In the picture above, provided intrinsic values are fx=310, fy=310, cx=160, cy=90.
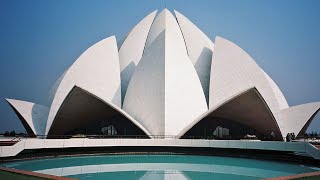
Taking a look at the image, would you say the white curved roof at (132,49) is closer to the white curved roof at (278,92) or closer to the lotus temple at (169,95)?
the lotus temple at (169,95)

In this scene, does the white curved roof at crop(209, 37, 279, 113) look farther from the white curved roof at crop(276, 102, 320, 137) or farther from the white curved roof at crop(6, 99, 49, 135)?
the white curved roof at crop(6, 99, 49, 135)

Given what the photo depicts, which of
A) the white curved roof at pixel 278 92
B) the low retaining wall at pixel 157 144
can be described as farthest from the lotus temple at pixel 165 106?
the white curved roof at pixel 278 92

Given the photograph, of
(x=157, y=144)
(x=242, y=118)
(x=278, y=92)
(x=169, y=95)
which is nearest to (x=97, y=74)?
(x=169, y=95)

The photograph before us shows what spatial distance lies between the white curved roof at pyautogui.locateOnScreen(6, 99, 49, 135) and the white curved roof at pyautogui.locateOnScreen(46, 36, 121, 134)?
6.84 feet

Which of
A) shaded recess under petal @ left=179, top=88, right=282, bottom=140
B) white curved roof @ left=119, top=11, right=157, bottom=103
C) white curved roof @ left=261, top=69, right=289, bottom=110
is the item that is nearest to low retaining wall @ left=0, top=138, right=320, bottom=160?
shaded recess under petal @ left=179, top=88, right=282, bottom=140

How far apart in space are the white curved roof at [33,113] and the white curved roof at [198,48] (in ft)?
38.6

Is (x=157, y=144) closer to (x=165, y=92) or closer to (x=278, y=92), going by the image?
(x=165, y=92)

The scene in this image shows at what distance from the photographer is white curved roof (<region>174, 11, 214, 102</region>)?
78.7ft

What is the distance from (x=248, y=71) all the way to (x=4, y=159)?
51.9 feet

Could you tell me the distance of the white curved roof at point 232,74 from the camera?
21.0 metres

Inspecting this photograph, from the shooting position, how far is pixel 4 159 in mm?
13766

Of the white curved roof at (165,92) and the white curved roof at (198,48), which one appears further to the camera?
the white curved roof at (198,48)

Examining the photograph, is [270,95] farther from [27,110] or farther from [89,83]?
[27,110]

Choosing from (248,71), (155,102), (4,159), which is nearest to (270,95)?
(248,71)
